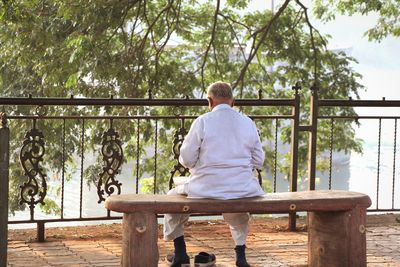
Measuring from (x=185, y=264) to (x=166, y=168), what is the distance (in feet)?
30.9

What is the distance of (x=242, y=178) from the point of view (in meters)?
5.52

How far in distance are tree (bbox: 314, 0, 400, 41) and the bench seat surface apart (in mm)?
10061

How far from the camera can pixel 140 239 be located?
5.36 meters

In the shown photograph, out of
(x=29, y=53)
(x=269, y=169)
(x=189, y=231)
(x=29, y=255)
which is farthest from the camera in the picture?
(x=269, y=169)

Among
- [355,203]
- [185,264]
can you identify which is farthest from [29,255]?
[355,203]

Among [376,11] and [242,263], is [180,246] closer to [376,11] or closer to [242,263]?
[242,263]

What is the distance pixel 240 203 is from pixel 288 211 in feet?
1.25

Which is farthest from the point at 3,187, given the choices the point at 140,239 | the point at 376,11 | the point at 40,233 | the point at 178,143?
the point at 376,11

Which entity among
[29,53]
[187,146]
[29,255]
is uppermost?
[29,53]

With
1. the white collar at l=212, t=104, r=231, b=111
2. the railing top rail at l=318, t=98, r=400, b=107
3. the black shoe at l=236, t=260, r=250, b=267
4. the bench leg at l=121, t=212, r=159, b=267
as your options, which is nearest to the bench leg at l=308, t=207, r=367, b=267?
the black shoe at l=236, t=260, r=250, b=267

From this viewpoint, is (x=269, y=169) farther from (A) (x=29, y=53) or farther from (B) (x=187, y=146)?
(B) (x=187, y=146)

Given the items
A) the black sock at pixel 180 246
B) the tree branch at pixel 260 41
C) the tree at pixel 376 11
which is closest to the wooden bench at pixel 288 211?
the black sock at pixel 180 246

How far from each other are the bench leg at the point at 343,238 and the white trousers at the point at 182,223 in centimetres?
55

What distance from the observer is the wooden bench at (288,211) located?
5.34 metres
